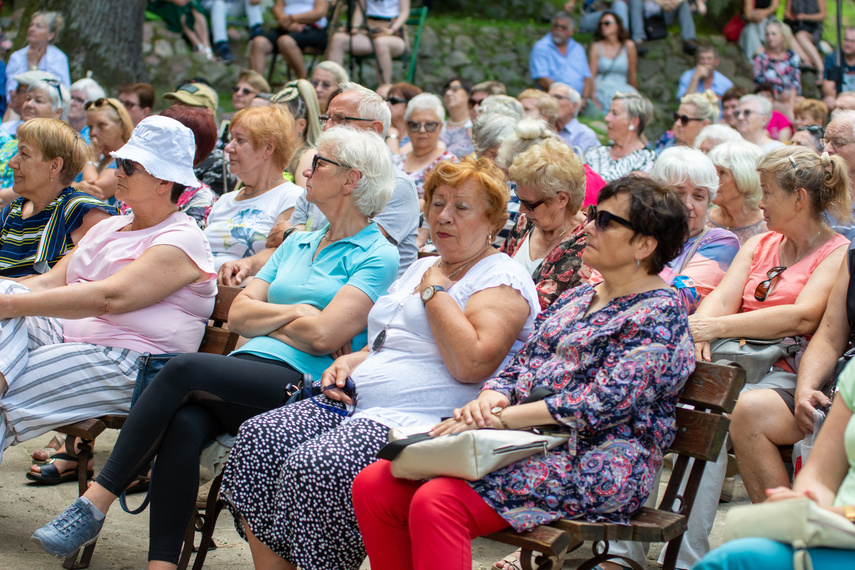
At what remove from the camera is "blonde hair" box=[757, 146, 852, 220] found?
11.0ft

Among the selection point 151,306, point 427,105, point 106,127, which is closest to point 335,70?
point 427,105

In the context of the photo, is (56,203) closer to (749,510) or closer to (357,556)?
(357,556)

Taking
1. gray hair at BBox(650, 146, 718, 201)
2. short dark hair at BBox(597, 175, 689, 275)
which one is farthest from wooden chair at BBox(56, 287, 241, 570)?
gray hair at BBox(650, 146, 718, 201)

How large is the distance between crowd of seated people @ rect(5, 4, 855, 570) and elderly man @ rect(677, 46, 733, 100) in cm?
761

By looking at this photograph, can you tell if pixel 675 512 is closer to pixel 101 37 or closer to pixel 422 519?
pixel 422 519

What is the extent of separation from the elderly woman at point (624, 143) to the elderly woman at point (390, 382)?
370 centimetres

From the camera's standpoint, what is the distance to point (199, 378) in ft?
10.2

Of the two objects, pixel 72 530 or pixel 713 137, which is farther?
pixel 713 137

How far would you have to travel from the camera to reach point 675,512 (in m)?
2.62

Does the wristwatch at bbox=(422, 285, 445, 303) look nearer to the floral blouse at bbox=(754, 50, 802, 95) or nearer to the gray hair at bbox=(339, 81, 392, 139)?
the gray hair at bbox=(339, 81, 392, 139)

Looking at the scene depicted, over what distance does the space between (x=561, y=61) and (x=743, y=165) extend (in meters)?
8.46

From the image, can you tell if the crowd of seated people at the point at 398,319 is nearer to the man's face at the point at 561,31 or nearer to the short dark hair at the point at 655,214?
the short dark hair at the point at 655,214

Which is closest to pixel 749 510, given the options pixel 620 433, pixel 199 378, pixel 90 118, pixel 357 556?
pixel 620 433

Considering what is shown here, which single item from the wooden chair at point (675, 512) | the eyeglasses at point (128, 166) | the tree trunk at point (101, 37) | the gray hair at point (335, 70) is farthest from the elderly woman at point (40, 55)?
the wooden chair at point (675, 512)
